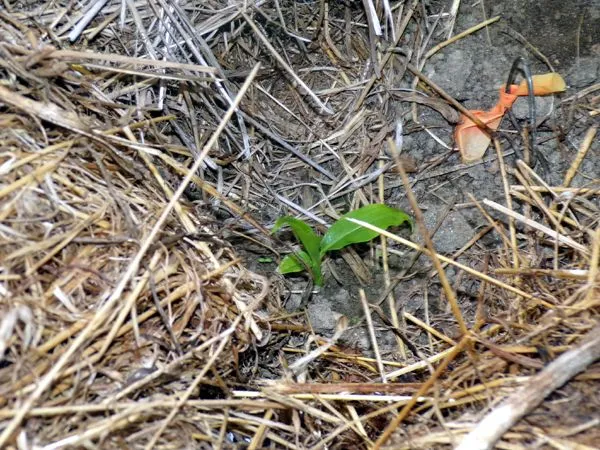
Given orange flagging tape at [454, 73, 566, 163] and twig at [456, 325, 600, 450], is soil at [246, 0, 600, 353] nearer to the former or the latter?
orange flagging tape at [454, 73, 566, 163]

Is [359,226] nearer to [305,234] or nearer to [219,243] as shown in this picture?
[305,234]

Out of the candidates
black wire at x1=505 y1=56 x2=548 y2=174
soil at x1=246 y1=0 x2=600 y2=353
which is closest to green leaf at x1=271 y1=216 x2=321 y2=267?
soil at x1=246 y1=0 x2=600 y2=353

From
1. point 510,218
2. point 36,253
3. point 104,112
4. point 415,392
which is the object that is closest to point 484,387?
point 415,392

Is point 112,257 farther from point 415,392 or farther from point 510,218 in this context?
point 510,218

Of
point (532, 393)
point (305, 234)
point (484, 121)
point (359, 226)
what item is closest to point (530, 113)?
point (484, 121)

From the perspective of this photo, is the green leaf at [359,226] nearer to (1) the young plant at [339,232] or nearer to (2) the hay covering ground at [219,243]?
(1) the young plant at [339,232]

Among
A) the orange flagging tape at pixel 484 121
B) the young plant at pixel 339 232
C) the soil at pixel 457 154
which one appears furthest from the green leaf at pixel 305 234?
the orange flagging tape at pixel 484 121
